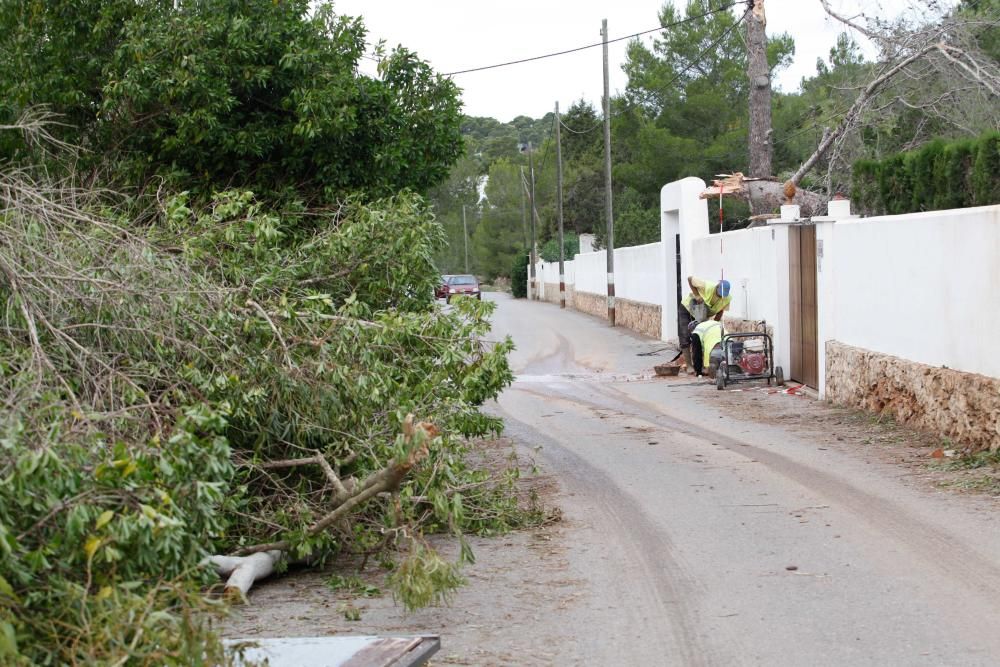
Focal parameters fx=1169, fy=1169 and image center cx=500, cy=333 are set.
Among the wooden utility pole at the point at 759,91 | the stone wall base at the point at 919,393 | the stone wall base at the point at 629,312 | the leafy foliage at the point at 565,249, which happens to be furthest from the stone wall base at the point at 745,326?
the leafy foliage at the point at 565,249

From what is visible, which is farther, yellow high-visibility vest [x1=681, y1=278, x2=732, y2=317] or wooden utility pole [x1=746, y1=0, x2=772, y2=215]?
wooden utility pole [x1=746, y1=0, x2=772, y2=215]

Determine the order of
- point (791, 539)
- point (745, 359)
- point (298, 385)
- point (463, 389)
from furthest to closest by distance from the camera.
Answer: point (745, 359)
point (463, 389)
point (791, 539)
point (298, 385)

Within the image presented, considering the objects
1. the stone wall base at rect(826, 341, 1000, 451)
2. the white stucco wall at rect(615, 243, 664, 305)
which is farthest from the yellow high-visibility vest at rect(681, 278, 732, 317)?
the white stucco wall at rect(615, 243, 664, 305)

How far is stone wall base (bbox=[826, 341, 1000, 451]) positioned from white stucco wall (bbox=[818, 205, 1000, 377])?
13cm

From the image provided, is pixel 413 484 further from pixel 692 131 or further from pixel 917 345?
pixel 692 131

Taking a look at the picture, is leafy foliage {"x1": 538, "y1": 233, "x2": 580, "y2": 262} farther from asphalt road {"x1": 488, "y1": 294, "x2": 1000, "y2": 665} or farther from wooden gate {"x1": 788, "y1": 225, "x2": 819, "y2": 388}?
asphalt road {"x1": 488, "y1": 294, "x2": 1000, "y2": 665}

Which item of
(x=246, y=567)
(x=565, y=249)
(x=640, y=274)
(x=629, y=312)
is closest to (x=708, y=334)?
(x=246, y=567)

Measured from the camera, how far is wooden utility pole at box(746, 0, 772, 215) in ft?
72.7

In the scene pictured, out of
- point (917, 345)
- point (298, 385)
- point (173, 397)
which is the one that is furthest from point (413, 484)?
point (917, 345)

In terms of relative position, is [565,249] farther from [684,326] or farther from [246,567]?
[246,567]

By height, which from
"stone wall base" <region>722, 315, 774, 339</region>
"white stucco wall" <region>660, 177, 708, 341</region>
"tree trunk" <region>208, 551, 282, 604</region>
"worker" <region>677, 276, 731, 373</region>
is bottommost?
"tree trunk" <region>208, 551, 282, 604</region>

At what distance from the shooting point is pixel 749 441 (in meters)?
11.6

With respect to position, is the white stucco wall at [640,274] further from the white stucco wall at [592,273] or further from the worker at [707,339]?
the worker at [707,339]

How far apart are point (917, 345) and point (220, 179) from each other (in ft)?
22.8
